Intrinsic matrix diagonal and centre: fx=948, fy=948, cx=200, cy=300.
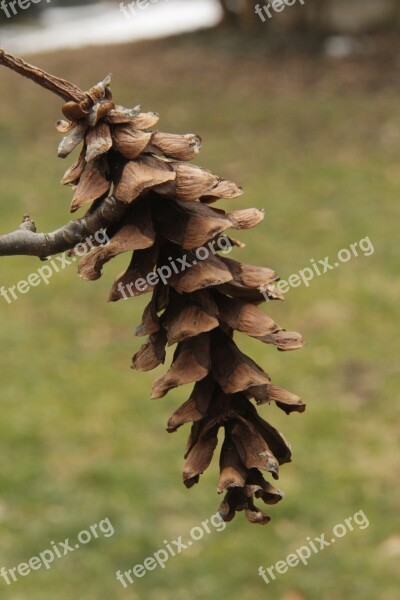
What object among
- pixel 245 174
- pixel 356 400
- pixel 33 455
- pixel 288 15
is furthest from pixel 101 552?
pixel 288 15

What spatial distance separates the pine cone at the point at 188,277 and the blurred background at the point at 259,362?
2402 mm

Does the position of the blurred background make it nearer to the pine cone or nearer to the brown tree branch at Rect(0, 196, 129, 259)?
the pine cone

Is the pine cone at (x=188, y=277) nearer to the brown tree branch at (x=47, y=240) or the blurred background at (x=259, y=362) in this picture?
the brown tree branch at (x=47, y=240)

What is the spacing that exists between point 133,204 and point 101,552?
2.64 metres

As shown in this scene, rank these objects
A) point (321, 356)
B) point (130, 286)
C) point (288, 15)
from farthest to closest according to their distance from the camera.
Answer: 1. point (288, 15)
2. point (321, 356)
3. point (130, 286)

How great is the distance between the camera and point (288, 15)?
11.2m

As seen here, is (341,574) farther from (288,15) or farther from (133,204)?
(288,15)

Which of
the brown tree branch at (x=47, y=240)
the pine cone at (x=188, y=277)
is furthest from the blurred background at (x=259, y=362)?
the brown tree branch at (x=47, y=240)

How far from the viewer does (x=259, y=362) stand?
4453mm

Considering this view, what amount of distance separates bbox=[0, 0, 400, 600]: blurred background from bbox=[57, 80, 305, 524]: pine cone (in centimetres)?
240

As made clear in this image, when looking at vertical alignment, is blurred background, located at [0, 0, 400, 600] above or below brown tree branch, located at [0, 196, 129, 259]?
above

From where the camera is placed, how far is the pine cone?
821mm

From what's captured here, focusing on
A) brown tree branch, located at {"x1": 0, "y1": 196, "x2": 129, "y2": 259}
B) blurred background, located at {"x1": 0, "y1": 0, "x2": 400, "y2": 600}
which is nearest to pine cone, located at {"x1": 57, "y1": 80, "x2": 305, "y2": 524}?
brown tree branch, located at {"x1": 0, "y1": 196, "x2": 129, "y2": 259}

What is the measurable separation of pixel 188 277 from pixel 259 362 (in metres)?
3.65
